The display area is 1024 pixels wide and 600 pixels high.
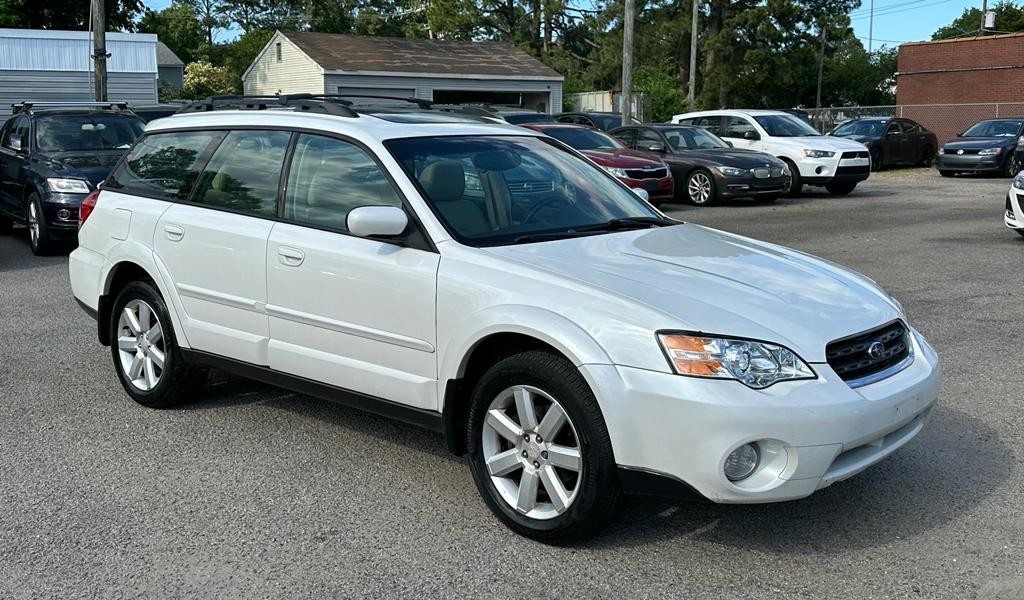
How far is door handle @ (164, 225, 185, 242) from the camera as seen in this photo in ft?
17.8

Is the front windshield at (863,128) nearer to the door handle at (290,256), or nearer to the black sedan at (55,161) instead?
the black sedan at (55,161)

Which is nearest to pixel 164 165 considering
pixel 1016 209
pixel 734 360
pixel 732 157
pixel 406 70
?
pixel 734 360

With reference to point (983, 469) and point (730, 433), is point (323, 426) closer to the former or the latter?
point (730, 433)

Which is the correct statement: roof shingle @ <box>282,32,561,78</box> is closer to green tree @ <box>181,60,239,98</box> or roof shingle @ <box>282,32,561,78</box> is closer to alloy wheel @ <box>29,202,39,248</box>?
green tree @ <box>181,60,239,98</box>

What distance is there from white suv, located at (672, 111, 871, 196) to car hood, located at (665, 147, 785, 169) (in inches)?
56.7

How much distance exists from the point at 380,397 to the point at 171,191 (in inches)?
80.9

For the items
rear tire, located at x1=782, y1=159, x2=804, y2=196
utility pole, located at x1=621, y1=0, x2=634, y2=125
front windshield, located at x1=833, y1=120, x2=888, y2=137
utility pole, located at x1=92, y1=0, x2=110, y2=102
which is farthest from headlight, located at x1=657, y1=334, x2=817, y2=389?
front windshield, located at x1=833, y1=120, x2=888, y2=137

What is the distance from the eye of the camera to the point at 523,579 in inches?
146

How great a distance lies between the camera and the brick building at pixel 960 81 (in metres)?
35.5

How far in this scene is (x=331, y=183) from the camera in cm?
490

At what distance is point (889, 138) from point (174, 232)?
25.4m

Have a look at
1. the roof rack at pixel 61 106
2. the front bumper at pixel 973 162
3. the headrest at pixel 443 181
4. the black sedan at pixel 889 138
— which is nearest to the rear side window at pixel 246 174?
the headrest at pixel 443 181

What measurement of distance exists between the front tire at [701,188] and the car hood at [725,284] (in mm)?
13579

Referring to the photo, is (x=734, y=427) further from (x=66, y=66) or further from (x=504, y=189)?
(x=66, y=66)
